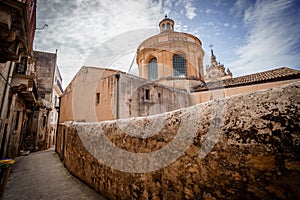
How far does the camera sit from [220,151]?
1.35m

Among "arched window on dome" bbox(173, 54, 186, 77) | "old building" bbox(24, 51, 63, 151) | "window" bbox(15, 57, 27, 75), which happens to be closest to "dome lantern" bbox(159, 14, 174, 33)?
"arched window on dome" bbox(173, 54, 186, 77)

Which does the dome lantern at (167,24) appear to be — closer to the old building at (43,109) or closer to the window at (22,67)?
the old building at (43,109)

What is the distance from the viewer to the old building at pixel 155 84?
29.5ft

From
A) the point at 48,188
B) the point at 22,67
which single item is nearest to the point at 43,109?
the point at 22,67

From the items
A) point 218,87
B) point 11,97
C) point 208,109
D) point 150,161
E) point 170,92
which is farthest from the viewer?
point 218,87

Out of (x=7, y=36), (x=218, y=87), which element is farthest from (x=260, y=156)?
(x=218, y=87)

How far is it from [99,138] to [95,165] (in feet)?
2.45

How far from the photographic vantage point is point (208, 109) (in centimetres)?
157

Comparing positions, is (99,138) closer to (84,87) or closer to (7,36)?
(7,36)

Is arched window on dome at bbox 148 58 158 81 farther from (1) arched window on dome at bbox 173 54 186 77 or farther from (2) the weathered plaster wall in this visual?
(2) the weathered plaster wall

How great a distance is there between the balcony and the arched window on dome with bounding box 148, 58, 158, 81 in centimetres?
1371

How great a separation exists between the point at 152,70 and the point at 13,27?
14938 millimetres

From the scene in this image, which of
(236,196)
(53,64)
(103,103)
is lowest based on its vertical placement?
(236,196)

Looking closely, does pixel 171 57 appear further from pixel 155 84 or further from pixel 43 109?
pixel 43 109
